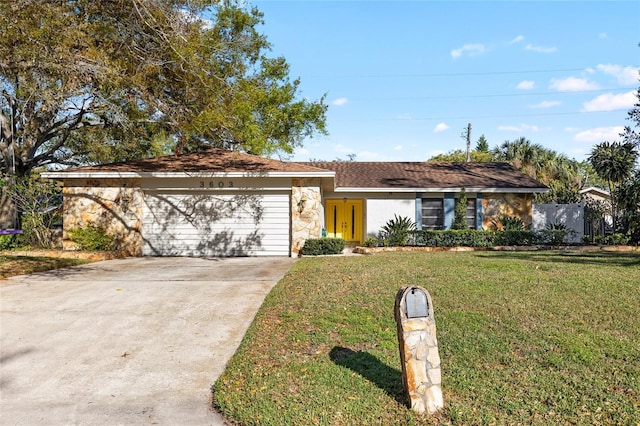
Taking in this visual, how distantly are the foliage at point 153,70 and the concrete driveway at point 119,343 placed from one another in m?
4.08

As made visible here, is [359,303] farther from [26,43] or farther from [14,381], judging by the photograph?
[26,43]

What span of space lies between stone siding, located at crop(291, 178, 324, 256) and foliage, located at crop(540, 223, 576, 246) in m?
9.60

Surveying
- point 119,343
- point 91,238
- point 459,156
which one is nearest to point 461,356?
point 119,343

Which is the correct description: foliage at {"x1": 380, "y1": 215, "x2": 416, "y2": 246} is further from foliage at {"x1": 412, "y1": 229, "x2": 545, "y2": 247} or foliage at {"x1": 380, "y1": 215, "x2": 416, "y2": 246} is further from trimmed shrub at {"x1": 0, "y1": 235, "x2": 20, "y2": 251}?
trimmed shrub at {"x1": 0, "y1": 235, "x2": 20, "y2": 251}

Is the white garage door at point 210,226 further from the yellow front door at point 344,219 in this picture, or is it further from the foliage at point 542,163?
the foliage at point 542,163

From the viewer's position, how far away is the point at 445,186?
753 inches

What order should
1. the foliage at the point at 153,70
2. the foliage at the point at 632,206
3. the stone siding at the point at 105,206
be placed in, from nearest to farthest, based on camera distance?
the foliage at the point at 153,70, the stone siding at the point at 105,206, the foliage at the point at 632,206

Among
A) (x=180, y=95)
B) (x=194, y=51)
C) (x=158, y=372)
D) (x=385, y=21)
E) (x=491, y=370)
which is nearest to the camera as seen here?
(x=491, y=370)

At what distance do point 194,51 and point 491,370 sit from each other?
28.6 ft

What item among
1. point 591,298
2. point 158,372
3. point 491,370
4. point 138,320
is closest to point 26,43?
point 138,320

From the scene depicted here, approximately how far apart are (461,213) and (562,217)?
5.13 metres

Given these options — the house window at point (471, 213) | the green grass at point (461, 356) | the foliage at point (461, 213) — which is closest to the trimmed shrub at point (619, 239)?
the house window at point (471, 213)

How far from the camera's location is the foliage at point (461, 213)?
18.5m

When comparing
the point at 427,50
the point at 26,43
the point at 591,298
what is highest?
the point at 427,50
